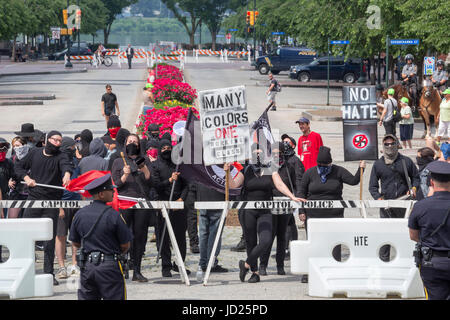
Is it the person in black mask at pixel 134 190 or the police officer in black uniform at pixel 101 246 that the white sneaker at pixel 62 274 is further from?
the police officer in black uniform at pixel 101 246

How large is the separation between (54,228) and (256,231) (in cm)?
258

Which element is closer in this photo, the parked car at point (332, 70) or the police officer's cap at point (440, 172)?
A: the police officer's cap at point (440, 172)

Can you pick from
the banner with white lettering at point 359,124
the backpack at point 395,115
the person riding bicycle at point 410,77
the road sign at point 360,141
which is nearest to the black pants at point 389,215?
the banner with white lettering at point 359,124

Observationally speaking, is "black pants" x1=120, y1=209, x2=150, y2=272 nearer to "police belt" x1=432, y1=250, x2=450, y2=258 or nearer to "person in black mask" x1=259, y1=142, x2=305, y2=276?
"person in black mask" x1=259, y1=142, x2=305, y2=276

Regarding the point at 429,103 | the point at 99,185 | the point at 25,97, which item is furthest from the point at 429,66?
the point at 99,185

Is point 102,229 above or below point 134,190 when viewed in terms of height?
above

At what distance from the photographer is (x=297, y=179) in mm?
12180

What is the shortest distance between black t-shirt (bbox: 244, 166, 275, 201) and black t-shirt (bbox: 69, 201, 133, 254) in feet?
10.7

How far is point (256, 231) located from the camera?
430 inches

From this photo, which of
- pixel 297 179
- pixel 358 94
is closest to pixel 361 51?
pixel 358 94

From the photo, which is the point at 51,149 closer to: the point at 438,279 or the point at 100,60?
the point at 438,279

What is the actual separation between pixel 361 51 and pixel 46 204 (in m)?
29.9

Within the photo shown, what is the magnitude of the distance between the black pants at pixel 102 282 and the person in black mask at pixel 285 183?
347cm

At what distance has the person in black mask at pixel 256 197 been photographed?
35.1 ft
